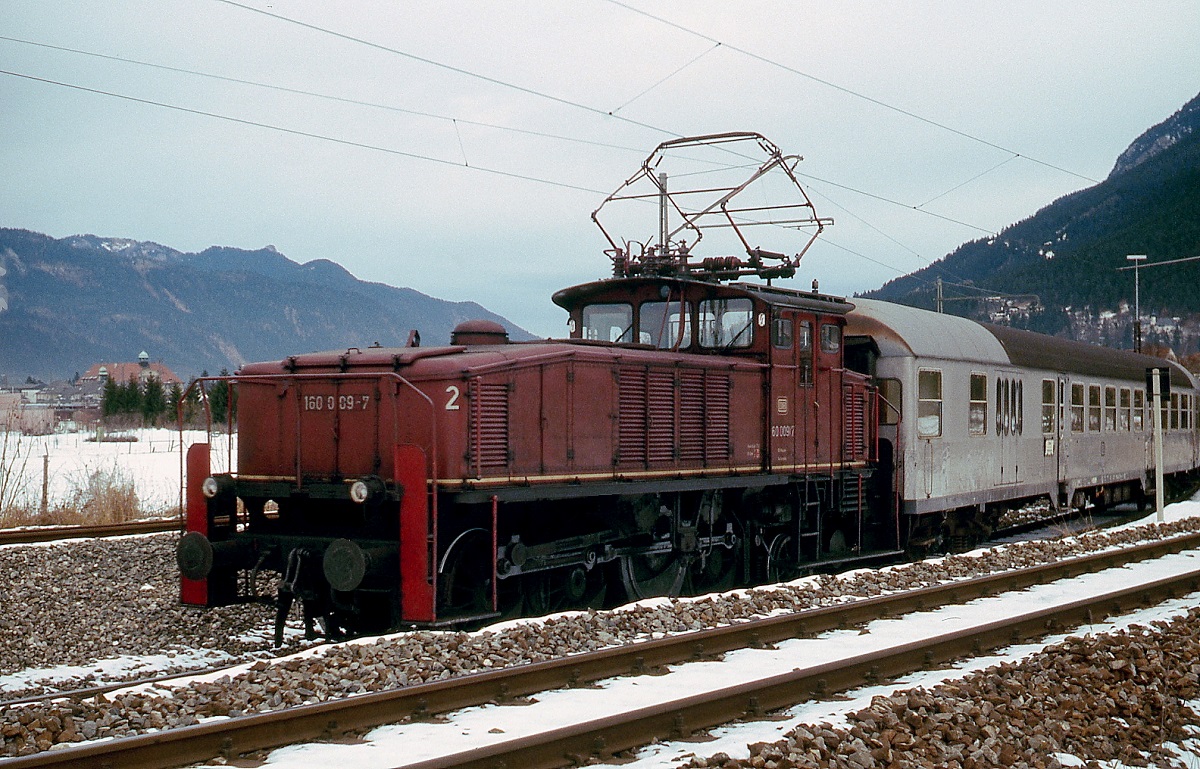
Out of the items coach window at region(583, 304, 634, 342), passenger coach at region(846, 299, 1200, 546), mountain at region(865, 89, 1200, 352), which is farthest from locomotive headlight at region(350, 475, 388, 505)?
mountain at region(865, 89, 1200, 352)

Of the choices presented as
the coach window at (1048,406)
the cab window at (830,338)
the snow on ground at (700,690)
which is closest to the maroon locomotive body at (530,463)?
the cab window at (830,338)

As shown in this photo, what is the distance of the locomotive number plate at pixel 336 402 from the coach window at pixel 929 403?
8.64 metres

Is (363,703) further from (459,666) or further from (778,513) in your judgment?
(778,513)

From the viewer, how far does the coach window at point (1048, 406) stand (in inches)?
735

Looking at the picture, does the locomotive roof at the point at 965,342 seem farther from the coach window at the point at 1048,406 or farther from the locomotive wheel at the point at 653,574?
the locomotive wheel at the point at 653,574

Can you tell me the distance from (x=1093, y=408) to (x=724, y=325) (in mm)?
11974

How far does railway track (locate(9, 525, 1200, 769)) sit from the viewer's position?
200 inches

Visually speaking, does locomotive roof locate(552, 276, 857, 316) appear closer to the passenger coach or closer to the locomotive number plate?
the passenger coach

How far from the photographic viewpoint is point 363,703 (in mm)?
5867

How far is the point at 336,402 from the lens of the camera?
946 centimetres

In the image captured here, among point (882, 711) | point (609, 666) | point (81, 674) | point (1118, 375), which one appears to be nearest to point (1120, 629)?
point (882, 711)

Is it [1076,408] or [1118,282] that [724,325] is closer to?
[1076,408]

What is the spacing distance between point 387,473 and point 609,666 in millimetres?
3016

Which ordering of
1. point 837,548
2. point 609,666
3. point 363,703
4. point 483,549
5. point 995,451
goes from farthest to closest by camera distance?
point 995,451 → point 837,548 → point 483,549 → point 609,666 → point 363,703
